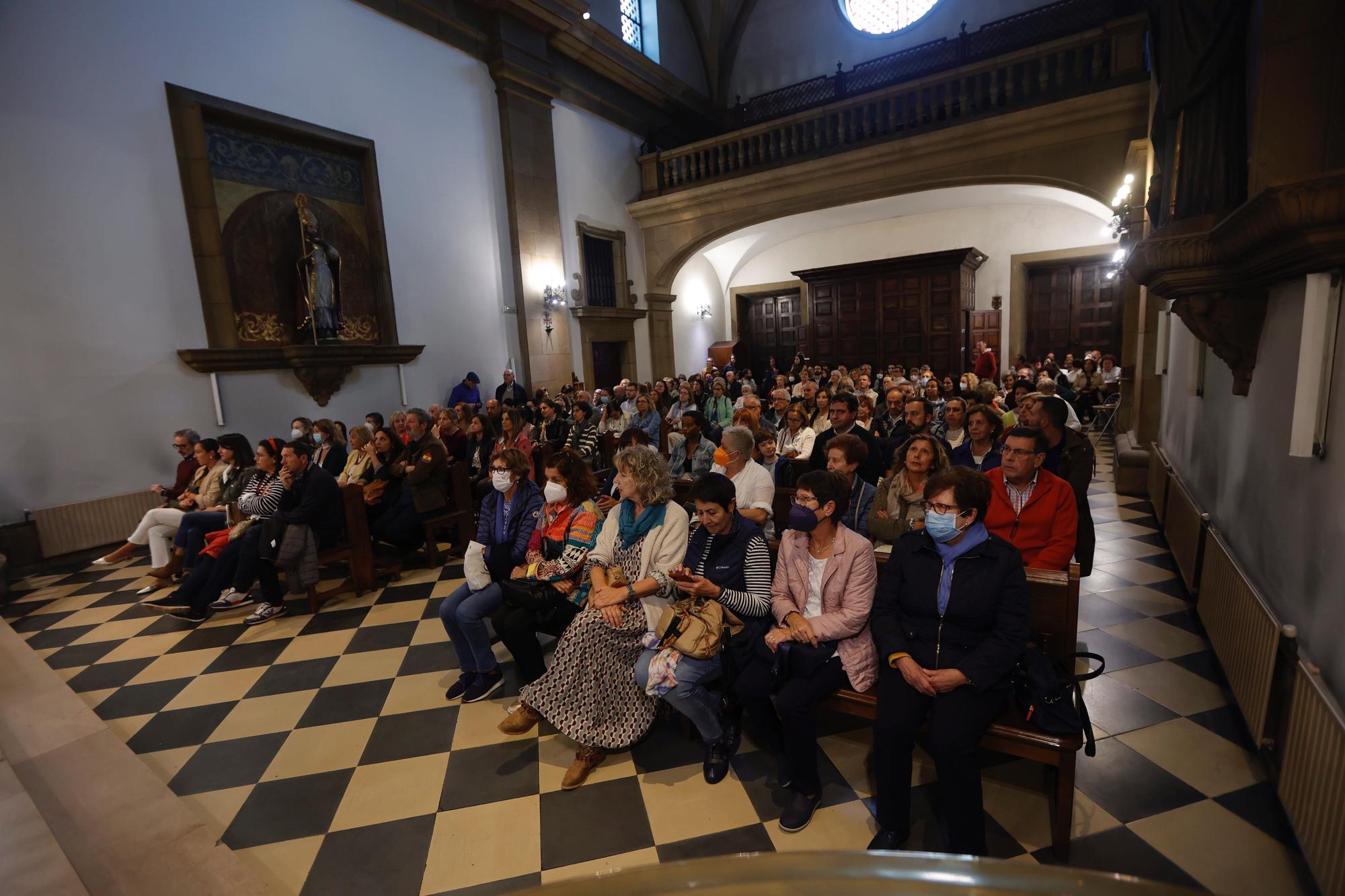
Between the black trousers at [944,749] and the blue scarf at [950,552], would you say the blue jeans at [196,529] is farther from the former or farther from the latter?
the blue scarf at [950,552]

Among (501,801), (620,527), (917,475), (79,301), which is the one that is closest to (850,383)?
(917,475)

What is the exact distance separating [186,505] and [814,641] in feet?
17.8

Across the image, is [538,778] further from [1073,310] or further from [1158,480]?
[1073,310]

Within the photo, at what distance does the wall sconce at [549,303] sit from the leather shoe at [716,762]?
8.90 meters

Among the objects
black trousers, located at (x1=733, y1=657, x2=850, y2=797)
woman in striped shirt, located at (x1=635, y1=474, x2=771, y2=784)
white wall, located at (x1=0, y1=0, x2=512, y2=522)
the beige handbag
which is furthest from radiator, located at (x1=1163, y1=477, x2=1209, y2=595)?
white wall, located at (x1=0, y1=0, x2=512, y2=522)

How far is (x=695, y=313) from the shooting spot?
15.3 m

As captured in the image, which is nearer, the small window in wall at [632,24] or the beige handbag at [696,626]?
the beige handbag at [696,626]

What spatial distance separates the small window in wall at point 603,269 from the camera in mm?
11453

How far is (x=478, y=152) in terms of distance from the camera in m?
9.57

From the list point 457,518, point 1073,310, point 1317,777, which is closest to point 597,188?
point 457,518

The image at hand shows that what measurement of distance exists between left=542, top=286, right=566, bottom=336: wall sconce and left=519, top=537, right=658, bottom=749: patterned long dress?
852 centimetres

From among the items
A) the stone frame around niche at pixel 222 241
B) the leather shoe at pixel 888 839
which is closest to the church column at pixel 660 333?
the stone frame around niche at pixel 222 241

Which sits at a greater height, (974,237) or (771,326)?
(974,237)

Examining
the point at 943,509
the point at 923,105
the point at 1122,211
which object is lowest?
the point at 943,509
